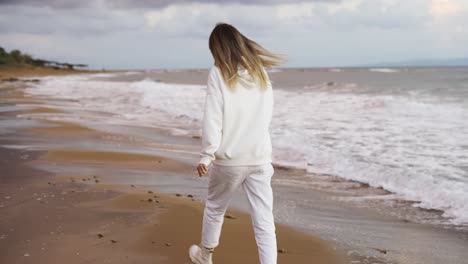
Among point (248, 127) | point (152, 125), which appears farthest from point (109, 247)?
point (152, 125)

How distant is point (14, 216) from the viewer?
5.13m

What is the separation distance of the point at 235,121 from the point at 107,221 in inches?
84.9

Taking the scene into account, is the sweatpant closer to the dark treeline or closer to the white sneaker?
the white sneaker

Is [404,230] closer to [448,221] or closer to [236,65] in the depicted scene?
[448,221]

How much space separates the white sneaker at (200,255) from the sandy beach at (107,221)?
11 centimetres

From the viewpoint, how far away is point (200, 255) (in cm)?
403

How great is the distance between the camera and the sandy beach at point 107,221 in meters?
4.28

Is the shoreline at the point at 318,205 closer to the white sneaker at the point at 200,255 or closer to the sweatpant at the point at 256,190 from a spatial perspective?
the sweatpant at the point at 256,190

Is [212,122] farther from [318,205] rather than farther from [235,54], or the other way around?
[318,205]

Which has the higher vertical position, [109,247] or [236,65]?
[236,65]

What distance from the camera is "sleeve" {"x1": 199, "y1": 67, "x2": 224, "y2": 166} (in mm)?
3451

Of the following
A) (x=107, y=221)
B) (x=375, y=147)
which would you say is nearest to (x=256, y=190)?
(x=107, y=221)

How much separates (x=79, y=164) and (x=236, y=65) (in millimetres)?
5352

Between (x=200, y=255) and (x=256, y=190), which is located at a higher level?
(x=256, y=190)
